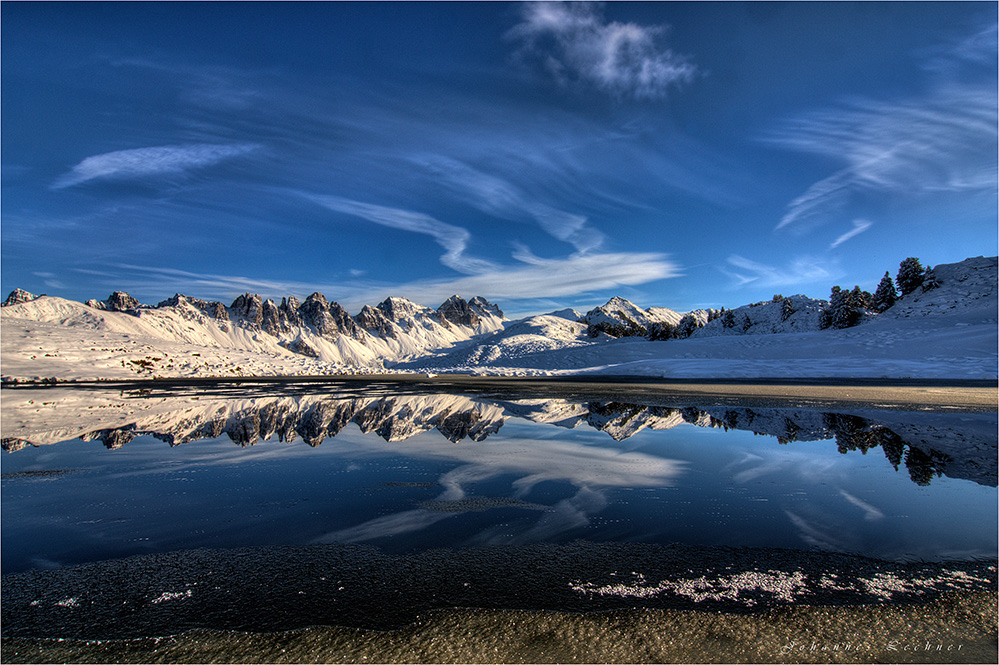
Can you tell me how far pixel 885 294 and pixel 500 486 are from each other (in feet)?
347

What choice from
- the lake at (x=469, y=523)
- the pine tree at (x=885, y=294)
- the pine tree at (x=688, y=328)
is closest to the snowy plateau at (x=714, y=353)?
the pine tree at (x=885, y=294)

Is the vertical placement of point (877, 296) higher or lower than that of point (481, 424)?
higher

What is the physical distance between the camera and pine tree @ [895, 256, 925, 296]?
79062 mm

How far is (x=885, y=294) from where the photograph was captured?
84.1m

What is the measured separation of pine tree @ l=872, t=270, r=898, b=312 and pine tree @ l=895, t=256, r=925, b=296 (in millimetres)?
1887

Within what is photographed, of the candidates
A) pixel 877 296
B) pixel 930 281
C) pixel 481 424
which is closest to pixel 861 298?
pixel 877 296

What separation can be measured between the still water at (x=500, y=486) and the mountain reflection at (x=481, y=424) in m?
0.14

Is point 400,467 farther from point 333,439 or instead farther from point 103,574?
point 103,574

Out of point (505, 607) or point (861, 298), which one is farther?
point (861, 298)

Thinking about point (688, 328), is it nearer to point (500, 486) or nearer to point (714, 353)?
point (714, 353)

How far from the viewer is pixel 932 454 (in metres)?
10.5

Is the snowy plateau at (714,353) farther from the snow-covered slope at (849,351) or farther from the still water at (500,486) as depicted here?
the still water at (500,486)

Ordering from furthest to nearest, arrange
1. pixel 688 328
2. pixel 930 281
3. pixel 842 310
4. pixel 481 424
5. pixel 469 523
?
pixel 688 328, pixel 842 310, pixel 930 281, pixel 481 424, pixel 469 523

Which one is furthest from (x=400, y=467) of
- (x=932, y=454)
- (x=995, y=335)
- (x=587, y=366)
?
(x=995, y=335)
